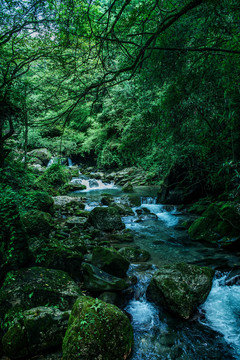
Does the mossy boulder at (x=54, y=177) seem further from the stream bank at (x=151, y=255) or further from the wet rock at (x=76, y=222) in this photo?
the wet rock at (x=76, y=222)

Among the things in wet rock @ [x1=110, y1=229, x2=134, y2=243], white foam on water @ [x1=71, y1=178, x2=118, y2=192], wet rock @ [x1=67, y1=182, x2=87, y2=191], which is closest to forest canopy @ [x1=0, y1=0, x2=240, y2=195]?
wet rock @ [x1=110, y1=229, x2=134, y2=243]

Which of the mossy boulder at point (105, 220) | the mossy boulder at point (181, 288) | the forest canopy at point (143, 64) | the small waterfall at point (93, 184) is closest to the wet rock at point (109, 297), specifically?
the mossy boulder at point (181, 288)

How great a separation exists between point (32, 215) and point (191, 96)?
5134 mm

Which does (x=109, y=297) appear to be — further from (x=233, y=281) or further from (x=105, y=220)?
(x=105, y=220)

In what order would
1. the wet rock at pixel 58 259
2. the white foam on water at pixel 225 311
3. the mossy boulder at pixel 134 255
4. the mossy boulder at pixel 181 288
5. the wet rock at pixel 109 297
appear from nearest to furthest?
the white foam on water at pixel 225 311 → the mossy boulder at pixel 181 288 → the wet rock at pixel 109 297 → the wet rock at pixel 58 259 → the mossy boulder at pixel 134 255

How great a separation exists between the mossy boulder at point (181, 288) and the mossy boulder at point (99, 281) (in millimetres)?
588

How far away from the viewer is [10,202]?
324cm

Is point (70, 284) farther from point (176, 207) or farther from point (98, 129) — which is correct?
point (98, 129)

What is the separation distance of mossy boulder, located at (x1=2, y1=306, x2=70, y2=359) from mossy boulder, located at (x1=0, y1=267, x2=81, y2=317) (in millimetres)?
219

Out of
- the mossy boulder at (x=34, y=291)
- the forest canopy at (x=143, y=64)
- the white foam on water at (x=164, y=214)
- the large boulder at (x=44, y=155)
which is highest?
the forest canopy at (x=143, y=64)

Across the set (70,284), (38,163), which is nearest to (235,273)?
(70,284)

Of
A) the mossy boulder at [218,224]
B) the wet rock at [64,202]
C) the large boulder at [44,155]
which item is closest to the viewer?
the mossy boulder at [218,224]

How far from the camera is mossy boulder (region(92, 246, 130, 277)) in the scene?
14.4 feet

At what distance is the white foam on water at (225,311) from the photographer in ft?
10.4
